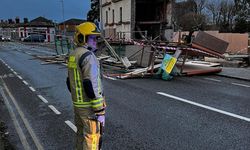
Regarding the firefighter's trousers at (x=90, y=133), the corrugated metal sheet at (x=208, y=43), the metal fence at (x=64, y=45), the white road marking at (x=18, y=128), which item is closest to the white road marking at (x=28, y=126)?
the white road marking at (x=18, y=128)

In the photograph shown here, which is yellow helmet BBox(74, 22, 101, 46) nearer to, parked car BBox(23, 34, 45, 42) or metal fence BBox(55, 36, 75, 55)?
metal fence BBox(55, 36, 75, 55)

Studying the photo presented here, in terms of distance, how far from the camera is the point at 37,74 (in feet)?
55.8

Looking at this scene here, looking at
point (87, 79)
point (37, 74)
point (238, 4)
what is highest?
point (238, 4)

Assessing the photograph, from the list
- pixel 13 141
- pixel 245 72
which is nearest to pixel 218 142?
pixel 13 141

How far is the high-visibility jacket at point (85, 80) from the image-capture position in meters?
4.29

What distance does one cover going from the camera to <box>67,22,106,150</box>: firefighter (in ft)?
14.1

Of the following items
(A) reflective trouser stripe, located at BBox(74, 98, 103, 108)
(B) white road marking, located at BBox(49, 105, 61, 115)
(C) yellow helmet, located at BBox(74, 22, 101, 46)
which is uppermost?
(C) yellow helmet, located at BBox(74, 22, 101, 46)

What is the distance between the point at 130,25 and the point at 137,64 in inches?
1044

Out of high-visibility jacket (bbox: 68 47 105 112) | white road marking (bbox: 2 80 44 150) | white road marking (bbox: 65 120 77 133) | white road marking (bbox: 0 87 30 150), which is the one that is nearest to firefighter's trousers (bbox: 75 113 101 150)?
high-visibility jacket (bbox: 68 47 105 112)

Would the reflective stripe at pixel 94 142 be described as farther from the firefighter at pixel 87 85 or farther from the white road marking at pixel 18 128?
the white road marking at pixel 18 128

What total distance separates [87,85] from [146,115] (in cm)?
425

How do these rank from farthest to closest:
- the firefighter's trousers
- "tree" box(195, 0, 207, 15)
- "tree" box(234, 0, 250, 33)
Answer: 1. "tree" box(195, 0, 207, 15)
2. "tree" box(234, 0, 250, 33)
3. the firefighter's trousers

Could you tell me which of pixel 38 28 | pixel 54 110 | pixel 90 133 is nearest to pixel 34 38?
pixel 38 28

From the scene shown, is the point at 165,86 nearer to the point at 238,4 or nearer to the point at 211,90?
the point at 211,90
